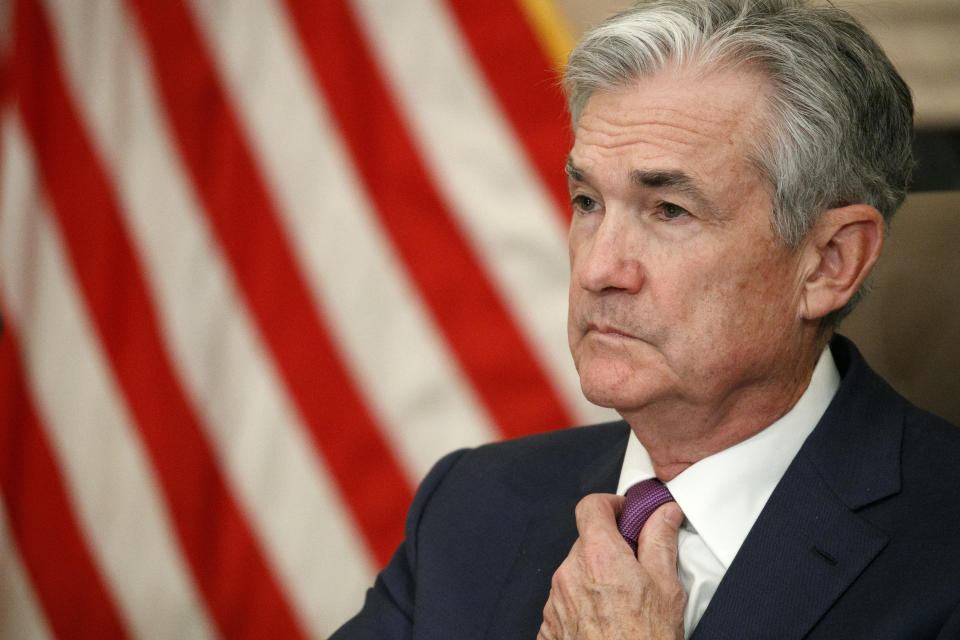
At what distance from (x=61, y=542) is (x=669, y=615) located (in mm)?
1760

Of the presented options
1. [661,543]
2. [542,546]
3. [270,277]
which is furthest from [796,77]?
[270,277]

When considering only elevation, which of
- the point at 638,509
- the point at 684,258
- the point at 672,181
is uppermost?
the point at 672,181

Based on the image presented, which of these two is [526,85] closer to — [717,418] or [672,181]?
[672,181]

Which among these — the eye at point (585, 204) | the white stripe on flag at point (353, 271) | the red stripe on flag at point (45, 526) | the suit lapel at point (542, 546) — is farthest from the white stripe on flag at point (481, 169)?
the red stripe on flag at point (45, 526)

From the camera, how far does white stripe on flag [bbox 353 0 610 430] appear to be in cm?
245

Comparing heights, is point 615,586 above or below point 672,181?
below

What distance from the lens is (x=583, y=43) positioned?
168 cm

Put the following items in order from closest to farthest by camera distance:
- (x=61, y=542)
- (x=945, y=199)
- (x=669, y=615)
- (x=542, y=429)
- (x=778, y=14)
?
(x=669, y=615)
(x=778, y=14)
(x=945, y=199)
(x=542, y=429)
(x=61, y=542)

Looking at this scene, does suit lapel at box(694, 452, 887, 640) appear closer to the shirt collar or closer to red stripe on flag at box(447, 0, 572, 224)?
the shirt collar

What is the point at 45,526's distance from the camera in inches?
103

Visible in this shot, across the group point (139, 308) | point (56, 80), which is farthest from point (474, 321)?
point (56, 80)

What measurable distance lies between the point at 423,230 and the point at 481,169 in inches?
7.9

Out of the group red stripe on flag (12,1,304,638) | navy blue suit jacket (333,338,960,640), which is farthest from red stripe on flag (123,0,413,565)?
navy blue suit jacket (333,338,960,640)

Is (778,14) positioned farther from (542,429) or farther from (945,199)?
(542,429)
